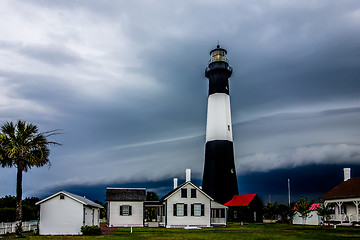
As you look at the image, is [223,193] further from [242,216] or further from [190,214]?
[190,214]

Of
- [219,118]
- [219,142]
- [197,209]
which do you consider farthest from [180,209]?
[219,118]

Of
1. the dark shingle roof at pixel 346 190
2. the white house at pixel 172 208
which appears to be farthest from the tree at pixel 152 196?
the dark shingle roof at pixel 346 190

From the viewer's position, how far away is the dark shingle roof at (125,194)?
131 feet

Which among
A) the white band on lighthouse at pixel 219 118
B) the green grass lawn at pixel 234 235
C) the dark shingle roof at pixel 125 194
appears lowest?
the green grass lawn at pixel 234 235

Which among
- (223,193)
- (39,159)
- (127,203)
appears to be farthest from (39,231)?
(223,193)

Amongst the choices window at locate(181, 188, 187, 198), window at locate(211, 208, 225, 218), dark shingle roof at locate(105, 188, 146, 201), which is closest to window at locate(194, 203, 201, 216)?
window at locate(181, 188, 187, 198)

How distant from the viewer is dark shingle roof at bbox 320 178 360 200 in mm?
37656

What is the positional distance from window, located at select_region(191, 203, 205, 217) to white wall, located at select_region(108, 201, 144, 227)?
5.55 metres

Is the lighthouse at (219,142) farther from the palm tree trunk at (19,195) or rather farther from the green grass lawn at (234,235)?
the palm tree trunk at (19,195)

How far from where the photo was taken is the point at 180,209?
38938mm

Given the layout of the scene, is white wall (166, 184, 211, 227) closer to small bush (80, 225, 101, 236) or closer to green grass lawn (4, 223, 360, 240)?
green grass lawn (4, 223, 360, 240)

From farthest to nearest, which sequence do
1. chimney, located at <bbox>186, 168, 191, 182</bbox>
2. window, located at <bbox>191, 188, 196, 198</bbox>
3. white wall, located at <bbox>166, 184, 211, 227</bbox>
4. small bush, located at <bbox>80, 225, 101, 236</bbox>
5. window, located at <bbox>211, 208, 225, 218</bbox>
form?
chimney, located at <bbox>186, 168, 191, 182</bbox> → window, located at <bbox>211, 208, 225, 218</bbox> → window, located at <bbox>191, 188, 196, 198</bbox> → white wall, located at <bbox>166, 184, 211, 227</bbox> → small bush, located at <bbox>80, 225, 101, 236</bbox>

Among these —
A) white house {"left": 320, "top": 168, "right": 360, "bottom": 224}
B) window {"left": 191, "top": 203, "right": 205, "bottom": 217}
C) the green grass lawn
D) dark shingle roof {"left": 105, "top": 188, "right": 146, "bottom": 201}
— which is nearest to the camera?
the green grass lawn

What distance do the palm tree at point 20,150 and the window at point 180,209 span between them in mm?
16187
